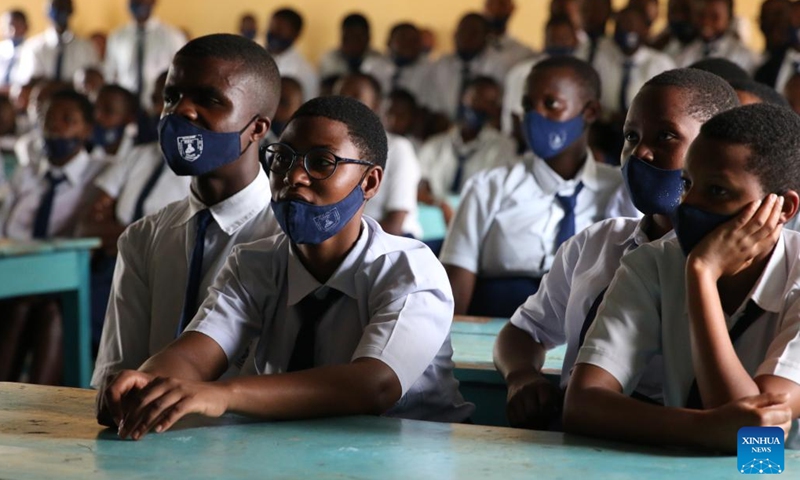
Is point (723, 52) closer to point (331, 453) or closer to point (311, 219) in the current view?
point (311, 219)

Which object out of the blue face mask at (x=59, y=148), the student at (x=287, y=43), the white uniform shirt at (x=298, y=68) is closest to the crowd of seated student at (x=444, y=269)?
the blue face mask at (x=59, y=148)

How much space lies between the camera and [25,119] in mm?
9625

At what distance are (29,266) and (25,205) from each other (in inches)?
45.7

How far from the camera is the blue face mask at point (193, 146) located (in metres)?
2.61

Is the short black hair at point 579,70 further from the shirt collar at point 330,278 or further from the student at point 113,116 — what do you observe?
the student at point 113,116

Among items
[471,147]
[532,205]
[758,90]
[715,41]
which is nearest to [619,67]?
[715,41]

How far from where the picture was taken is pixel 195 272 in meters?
2.59

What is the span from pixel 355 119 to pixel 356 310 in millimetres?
353

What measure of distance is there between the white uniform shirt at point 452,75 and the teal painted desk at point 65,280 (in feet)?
14.1

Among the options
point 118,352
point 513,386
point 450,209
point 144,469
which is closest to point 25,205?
point 450,209

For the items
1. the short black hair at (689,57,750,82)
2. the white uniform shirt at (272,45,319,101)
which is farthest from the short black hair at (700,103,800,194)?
the white uniform shirt at (272,45,319,101)

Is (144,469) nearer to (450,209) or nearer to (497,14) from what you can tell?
(450,209)

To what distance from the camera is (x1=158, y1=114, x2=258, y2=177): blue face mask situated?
2.61 metres

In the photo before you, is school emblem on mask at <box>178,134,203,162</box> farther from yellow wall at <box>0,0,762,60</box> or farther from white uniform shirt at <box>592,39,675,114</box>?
yellow wall at <box>0,0,762,60</box>
